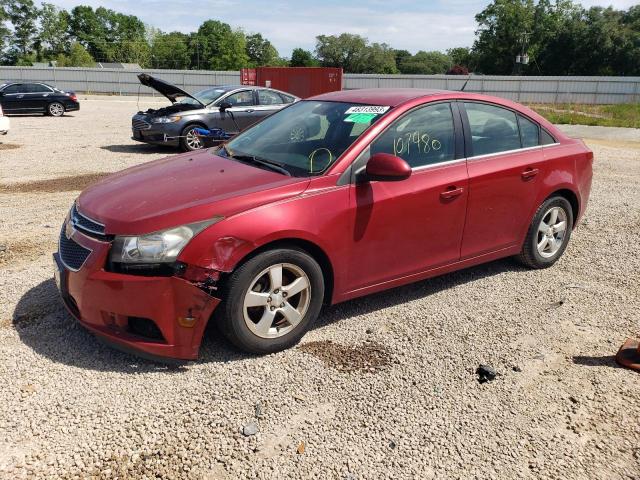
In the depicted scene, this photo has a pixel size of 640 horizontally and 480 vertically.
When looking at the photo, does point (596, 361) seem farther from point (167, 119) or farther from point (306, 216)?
point (167, 119)

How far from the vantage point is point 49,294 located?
14.4 ft

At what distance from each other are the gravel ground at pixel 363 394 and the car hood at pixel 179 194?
92 centimetres

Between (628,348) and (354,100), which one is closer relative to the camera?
(628,348)

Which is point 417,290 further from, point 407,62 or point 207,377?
point 407,62

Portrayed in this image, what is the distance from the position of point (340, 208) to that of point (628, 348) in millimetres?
2132

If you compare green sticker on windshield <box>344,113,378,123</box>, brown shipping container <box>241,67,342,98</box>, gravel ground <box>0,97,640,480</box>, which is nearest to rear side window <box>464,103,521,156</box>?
green sticker on windshield <box>344,113,378,123</box>

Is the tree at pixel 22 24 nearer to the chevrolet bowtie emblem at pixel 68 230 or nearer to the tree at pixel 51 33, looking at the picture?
the tree at pixel 51 33

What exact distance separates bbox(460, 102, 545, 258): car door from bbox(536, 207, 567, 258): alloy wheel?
32 centimetres

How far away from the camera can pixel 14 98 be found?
20.9m

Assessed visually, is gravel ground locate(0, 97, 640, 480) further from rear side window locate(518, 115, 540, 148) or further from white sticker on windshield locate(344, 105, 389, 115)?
white sticker on windshield locate(344, 105, 389, 115)

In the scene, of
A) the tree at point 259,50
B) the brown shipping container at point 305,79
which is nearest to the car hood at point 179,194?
the brown shipping container at point 305,79

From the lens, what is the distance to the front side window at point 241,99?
1274 centimetres

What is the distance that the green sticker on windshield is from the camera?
159 inches

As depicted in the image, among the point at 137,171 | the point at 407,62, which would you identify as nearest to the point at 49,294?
the point at 137,171
